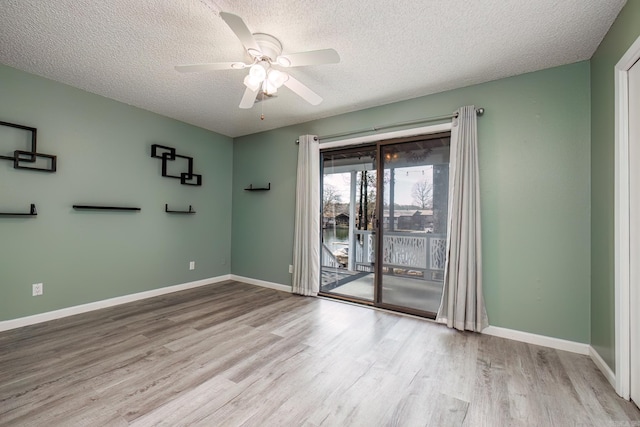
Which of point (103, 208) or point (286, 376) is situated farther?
point (103, 208)

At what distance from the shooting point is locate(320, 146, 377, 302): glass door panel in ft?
12.2

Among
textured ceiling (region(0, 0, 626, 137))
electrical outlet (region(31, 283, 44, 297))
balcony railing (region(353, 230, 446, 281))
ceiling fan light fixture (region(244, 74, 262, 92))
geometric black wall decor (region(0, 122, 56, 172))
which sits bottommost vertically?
electrical outlet (region(31, 283, 44, 297))

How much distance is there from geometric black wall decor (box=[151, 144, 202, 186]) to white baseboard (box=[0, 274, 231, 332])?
1.60 metres

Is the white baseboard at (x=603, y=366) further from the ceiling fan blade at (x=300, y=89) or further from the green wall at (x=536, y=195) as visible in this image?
the ceiling fan blade at (x=300, y=89)

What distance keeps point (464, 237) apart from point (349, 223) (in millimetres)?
1558

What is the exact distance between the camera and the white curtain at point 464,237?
272 cm

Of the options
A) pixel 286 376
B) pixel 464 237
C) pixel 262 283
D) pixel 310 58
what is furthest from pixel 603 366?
pixel 262 283

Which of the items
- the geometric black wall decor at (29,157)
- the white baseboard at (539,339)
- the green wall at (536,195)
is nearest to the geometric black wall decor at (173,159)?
the geometric black wall decor at (29,157)

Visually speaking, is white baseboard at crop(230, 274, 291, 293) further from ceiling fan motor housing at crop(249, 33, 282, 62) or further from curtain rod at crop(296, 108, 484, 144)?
ceiling fan motor housing at crop(249, 33, 282, 62)

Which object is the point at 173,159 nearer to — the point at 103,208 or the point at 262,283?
the point at 103,208

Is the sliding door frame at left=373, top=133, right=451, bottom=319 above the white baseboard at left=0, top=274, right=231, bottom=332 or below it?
above

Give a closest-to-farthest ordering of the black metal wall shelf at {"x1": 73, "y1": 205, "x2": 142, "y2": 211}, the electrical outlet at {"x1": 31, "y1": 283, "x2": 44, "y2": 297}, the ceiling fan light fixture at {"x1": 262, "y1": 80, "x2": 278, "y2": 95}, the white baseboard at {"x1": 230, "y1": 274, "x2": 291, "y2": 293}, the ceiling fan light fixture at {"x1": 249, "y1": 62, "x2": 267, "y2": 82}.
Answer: the ceiling fan light fixture at {"x1": 249, "y1": 62, "x2": 267, "y2": 82} < the ceiling fan light fixture at {"x1": 262, "y1": 80, "x2": 278, "y2": 95} < the electrical outlet at {"x1": 31, "y1": 283, "x2": 44, "y2": 297} < the black metal wall shelf at {"x1": 73, "y1": 205, "x2": 142, "y2": 211} < the white baseboard at {"x1": 230, "y1": 274, "x2": 291, "y2": 293}

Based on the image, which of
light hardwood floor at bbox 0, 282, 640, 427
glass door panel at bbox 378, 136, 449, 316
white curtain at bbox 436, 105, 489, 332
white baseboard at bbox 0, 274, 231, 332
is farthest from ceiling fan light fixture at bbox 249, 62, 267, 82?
white baseboard at bbox 0, 274, 231, 332

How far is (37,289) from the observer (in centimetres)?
284
